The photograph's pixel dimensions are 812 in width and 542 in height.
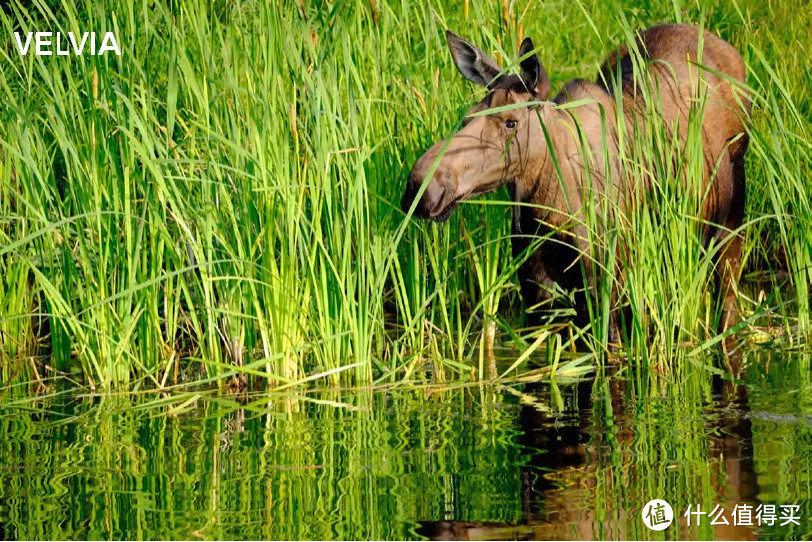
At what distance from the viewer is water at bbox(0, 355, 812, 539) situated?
373cm

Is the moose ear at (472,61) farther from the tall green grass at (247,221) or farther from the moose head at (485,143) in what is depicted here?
the tall green grass at (247,221)

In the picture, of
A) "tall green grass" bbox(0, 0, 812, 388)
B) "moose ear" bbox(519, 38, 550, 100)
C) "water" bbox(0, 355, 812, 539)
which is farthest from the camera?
"moose ear" bbox(519, 38, 550, 100)

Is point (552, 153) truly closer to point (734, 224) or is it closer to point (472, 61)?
point (472, 61)

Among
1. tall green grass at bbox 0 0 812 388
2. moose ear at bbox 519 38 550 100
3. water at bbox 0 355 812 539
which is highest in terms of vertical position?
moose ear at bbox 519 38 550 100

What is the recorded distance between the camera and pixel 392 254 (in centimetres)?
556

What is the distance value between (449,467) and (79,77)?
2966 millimetres

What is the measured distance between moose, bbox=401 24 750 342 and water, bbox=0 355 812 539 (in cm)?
83

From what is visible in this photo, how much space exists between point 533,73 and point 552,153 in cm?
61

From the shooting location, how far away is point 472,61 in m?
6.18

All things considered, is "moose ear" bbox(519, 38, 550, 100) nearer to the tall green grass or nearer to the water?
the tall green grass

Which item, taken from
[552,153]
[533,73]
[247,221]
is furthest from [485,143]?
[247,221]

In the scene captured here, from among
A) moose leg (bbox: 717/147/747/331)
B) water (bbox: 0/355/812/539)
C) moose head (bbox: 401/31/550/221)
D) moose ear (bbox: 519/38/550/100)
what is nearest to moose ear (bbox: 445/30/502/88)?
moose head (bbox: 401/31/550/221)

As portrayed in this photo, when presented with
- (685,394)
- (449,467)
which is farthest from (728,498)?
(685,394)

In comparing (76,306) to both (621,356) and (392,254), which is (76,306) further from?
(621,356)
